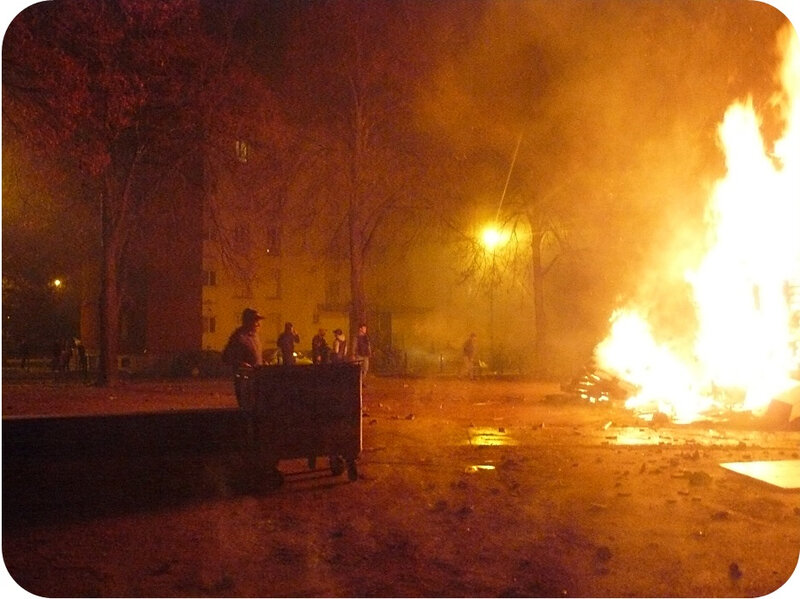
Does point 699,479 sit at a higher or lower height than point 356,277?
lower

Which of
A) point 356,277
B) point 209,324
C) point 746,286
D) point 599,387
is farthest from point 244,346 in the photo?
point 209,324

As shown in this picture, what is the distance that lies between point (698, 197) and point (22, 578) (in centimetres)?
1737

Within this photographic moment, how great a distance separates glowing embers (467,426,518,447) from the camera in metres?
10.8

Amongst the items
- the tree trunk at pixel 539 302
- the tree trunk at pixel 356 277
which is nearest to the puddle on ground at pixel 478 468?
the tree trunk at pixel 356 277

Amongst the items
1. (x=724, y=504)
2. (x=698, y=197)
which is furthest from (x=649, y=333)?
Answer: (x=724, y=504)

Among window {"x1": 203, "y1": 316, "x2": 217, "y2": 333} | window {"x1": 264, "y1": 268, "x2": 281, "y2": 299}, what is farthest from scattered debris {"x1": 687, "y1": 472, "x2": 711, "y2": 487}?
window {"x1": 264, "y1": 268, "x2": 281, "y2": 299}

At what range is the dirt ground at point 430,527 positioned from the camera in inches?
210

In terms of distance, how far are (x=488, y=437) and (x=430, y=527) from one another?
4.96m

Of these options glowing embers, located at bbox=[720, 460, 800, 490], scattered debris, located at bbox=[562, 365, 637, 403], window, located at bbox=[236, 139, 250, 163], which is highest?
window, located at bbox=[236, 139, 250, 163]

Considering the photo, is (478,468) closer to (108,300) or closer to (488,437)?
(488,437)

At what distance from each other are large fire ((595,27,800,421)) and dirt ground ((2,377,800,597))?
3.57m

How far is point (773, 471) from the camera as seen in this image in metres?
8.36

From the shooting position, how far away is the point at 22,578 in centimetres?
539

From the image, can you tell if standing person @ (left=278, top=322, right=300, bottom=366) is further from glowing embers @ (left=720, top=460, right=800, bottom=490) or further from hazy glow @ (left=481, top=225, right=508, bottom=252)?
hazy glow @ (left=481, top=225, right=508, bottom=252)
